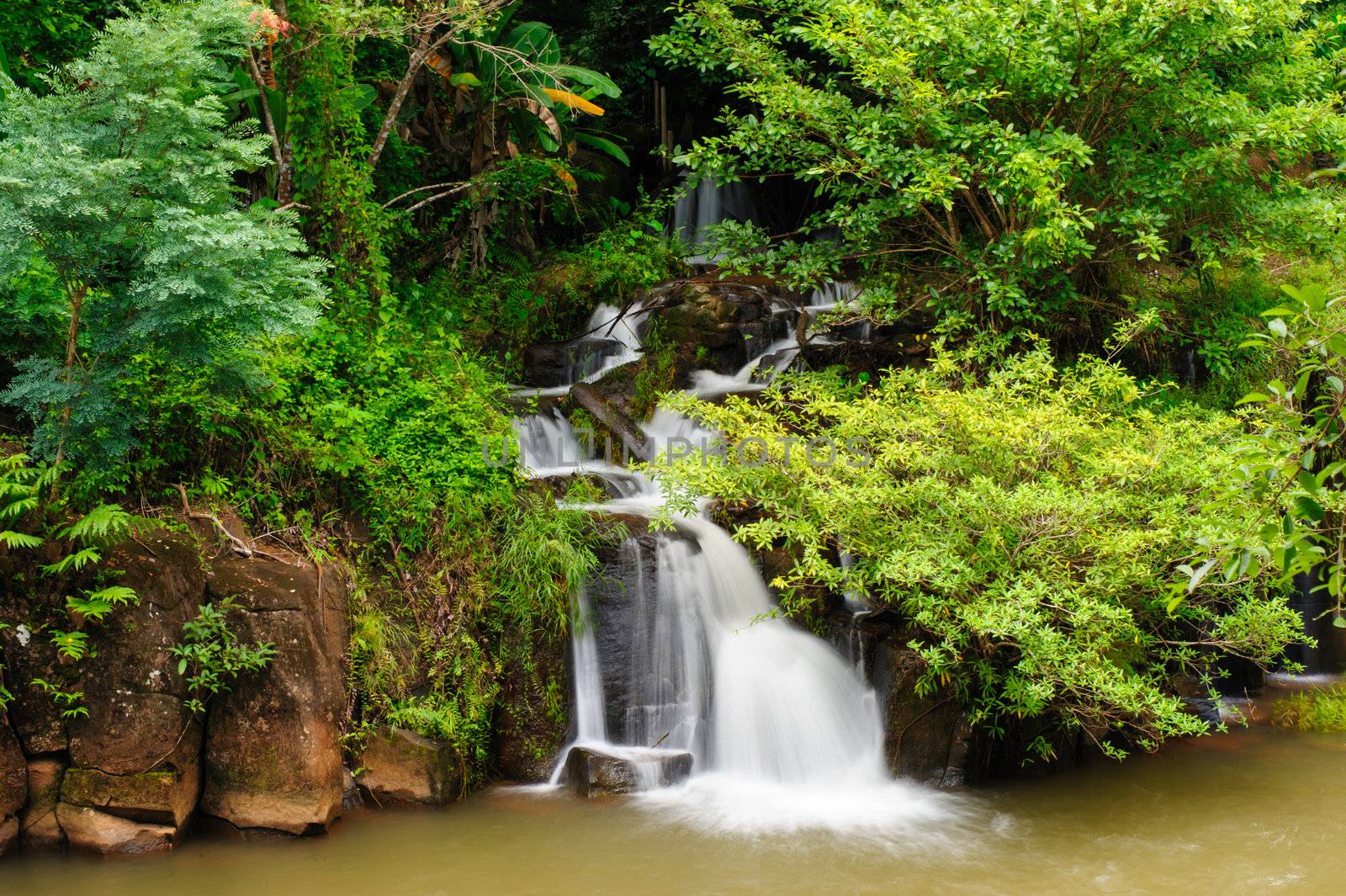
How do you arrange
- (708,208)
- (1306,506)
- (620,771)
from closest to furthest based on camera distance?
(1306,506) → (620,771) → (708,208)

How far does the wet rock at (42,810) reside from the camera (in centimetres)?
580

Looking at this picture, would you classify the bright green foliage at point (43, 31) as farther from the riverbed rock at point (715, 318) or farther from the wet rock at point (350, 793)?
the wet rock at point (350, 793)

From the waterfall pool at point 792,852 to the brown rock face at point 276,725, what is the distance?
0.66ft

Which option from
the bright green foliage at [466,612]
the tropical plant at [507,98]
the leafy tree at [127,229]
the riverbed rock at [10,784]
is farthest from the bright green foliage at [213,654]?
the tropical plant at [507,98]

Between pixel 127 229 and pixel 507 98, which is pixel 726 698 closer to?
pixel 127 229

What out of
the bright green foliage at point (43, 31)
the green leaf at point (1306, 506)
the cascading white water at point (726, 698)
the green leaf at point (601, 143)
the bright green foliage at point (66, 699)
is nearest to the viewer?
the green leaf at point (1306, 506)

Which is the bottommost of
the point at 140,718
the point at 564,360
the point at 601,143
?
the point at 140,718

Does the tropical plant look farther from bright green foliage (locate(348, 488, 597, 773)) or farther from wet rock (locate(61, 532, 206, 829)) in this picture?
wet rock (locate(61, 532, 206, 829))

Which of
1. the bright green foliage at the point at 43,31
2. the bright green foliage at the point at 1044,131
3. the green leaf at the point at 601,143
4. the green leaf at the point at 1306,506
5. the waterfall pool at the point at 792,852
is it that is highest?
the green leaf at the point at 601,143

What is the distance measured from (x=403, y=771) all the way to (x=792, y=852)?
8.33 ft

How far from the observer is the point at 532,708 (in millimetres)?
7293

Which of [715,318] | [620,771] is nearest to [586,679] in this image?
[620,771]

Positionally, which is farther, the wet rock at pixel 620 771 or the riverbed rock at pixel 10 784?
the wet rock at pixel 620 771

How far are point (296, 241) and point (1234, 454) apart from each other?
587 centimetres
